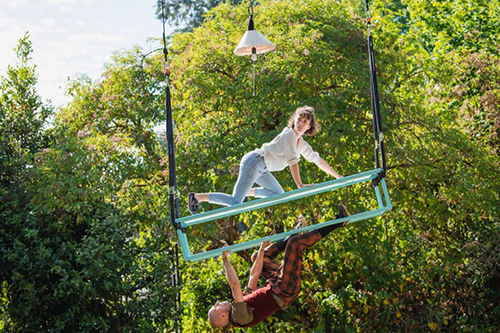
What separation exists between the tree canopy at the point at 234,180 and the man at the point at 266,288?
294 cm

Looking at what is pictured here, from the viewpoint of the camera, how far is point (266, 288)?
5062 mm

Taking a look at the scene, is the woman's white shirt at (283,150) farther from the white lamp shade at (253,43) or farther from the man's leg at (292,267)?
the white lamp shade at (253,43)

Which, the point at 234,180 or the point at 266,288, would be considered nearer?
the point at 266,288

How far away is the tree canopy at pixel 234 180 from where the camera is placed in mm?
8492

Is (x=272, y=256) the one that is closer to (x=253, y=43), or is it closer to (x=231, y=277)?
(x=231, y=277)

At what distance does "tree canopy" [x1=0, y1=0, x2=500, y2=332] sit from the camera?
8.49m

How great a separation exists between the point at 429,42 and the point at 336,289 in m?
6.58

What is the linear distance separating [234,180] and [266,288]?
10.9ft

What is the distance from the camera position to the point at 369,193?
8.48 metres

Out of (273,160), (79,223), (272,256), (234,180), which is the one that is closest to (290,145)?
(273,160)

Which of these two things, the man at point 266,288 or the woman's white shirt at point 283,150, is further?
the woman's white shirt at point 283,150

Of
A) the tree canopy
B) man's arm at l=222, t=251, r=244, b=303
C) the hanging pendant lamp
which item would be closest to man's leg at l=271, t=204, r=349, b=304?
man's arm at l=222, t=251, r=244, b=303

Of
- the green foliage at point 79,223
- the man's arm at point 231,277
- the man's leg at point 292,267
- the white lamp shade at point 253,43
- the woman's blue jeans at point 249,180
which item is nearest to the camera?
the man's arm at point 231,277

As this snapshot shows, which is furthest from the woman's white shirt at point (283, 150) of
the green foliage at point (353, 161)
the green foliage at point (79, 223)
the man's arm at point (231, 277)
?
the green foliage at point (79, 223)
